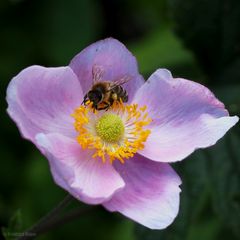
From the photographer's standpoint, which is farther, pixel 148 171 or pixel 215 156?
pixel 215 156

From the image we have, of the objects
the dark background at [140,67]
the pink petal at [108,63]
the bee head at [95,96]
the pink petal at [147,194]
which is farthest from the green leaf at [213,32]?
the pink petal at [147,194]

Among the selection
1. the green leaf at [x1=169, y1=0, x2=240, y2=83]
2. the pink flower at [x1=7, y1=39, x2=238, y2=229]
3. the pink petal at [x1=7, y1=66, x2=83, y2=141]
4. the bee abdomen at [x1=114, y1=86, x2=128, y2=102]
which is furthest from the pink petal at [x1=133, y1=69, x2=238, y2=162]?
the green leaf at [x1=169, y1=0, x2=240, y2=83]

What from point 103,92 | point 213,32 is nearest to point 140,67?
point 213,32

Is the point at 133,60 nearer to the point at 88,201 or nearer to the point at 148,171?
the point at 148,171

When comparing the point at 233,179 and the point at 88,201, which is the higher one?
the point at 88,201

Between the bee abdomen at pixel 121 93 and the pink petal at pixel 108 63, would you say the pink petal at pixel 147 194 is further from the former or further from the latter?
the pink petal at pixel 108 63

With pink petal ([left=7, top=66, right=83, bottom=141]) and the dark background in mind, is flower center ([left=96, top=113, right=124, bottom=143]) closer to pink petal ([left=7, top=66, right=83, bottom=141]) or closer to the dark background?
pink petal ([left=7, top=66, right=83, bottom=141])

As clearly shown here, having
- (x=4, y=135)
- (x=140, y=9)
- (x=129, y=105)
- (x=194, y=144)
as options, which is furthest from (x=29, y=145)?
(x=194, y=144)

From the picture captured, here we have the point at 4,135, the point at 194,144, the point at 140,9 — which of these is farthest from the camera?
the point at 140,9

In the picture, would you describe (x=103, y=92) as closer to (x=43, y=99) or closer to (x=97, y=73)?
(x=97, y=73)
